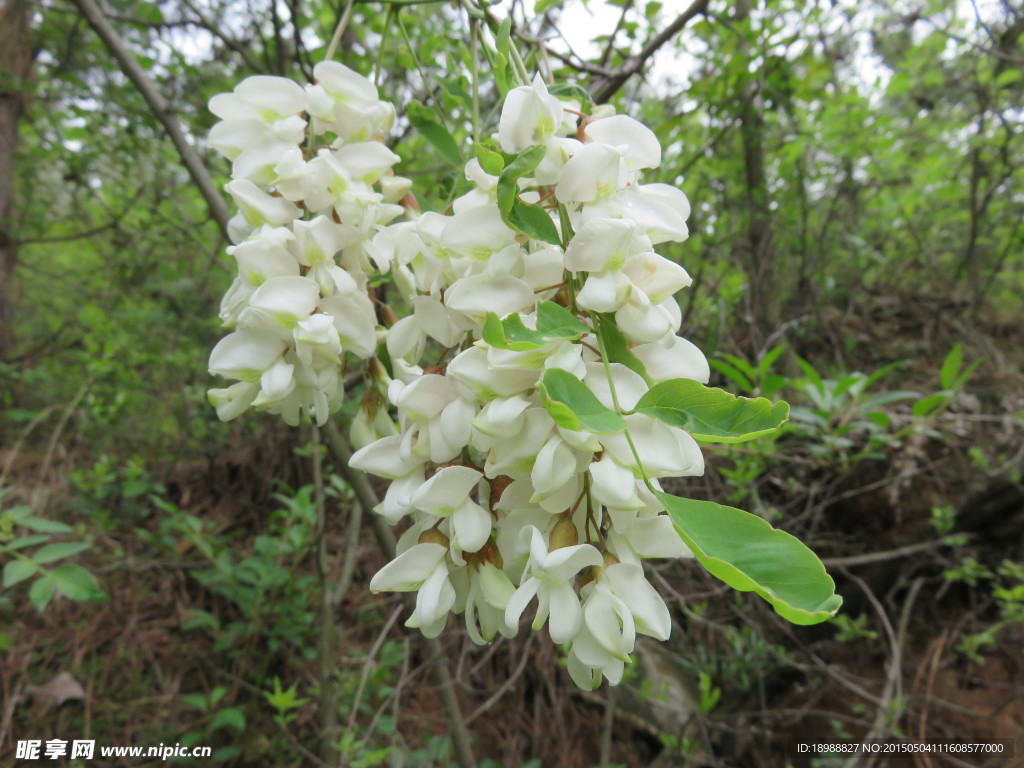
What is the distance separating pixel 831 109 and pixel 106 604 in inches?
118

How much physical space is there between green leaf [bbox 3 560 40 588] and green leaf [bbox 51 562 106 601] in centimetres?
4

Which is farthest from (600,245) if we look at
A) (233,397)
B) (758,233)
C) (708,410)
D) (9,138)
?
(9,138)

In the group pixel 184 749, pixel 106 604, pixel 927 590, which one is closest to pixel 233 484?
pixel 106 604

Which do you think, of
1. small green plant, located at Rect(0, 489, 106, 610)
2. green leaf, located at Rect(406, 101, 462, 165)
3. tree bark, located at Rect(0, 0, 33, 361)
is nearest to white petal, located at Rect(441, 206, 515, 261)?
→ green leaf, located at Rect(406, 101, 462, 165)

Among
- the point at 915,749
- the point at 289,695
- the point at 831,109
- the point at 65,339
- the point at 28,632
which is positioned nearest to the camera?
the point at 289,695

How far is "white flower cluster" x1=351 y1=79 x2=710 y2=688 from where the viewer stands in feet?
1.30

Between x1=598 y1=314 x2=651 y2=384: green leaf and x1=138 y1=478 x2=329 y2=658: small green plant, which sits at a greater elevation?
x1=598 y1=314 x2=651 y2=384: green leaf

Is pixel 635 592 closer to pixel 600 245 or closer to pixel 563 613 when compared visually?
pixel 563 613

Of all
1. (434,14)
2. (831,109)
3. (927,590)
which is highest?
(434,14)

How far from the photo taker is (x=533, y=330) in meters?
0.39

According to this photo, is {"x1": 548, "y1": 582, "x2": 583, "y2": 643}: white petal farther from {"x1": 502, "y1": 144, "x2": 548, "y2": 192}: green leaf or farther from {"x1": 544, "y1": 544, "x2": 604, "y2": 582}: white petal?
{"x1": 502, "y1": 144, "x2": 548, "y2": 192}: green leaf

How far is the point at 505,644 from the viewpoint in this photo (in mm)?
1837

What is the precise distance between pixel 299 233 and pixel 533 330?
0.26 meters

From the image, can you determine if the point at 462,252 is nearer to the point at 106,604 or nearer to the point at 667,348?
the point at 667,348
